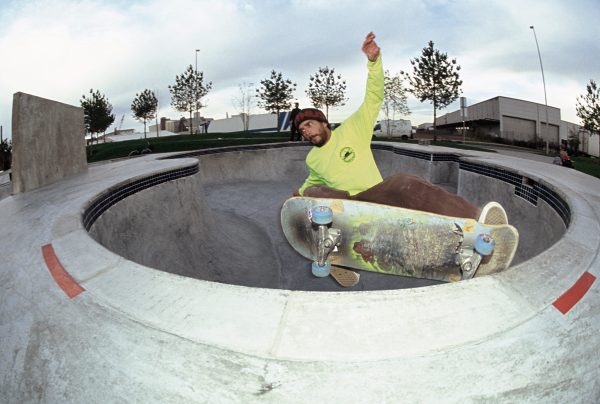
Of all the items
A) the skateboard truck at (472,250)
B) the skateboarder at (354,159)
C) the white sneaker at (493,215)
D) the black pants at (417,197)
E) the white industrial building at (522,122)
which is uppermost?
the white industrial building at (522,122)

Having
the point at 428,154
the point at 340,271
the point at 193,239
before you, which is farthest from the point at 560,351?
the point at 428,154

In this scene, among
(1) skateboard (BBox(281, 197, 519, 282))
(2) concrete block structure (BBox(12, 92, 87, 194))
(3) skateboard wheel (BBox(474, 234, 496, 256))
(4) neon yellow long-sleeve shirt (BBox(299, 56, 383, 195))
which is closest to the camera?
(3) skateboard wheel (BBox(474, 234, 496, 256))

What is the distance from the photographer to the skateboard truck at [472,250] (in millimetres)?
3021

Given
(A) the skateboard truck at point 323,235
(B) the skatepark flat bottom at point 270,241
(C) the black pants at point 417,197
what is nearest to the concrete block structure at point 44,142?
(B) the skatepark flat bottom at point 270,241

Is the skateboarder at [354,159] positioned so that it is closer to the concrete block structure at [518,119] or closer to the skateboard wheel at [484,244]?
the skateboard wheel at [484,244]

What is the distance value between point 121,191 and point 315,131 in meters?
4.00

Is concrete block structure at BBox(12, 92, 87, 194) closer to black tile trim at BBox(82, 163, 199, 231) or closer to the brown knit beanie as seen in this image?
black tile trim at BBox(82, 163, 199, 231)

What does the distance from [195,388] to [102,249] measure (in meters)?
1.98

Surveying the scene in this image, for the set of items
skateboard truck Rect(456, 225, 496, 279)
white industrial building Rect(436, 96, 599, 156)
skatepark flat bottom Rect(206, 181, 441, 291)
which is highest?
white industrial building Rect(436, 96, 599, 156)

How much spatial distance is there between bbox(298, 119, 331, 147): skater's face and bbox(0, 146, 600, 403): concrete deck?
2.20 meters

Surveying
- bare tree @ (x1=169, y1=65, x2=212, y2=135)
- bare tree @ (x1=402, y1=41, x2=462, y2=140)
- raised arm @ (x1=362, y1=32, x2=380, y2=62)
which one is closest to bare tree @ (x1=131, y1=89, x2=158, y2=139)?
bare tree @ (x1=169, y1=65, x2=212, y2=135)

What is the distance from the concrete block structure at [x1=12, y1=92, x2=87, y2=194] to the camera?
7281mm

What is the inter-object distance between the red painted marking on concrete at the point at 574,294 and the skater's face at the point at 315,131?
8.73 feet

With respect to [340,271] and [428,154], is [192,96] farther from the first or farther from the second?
[340,271]
